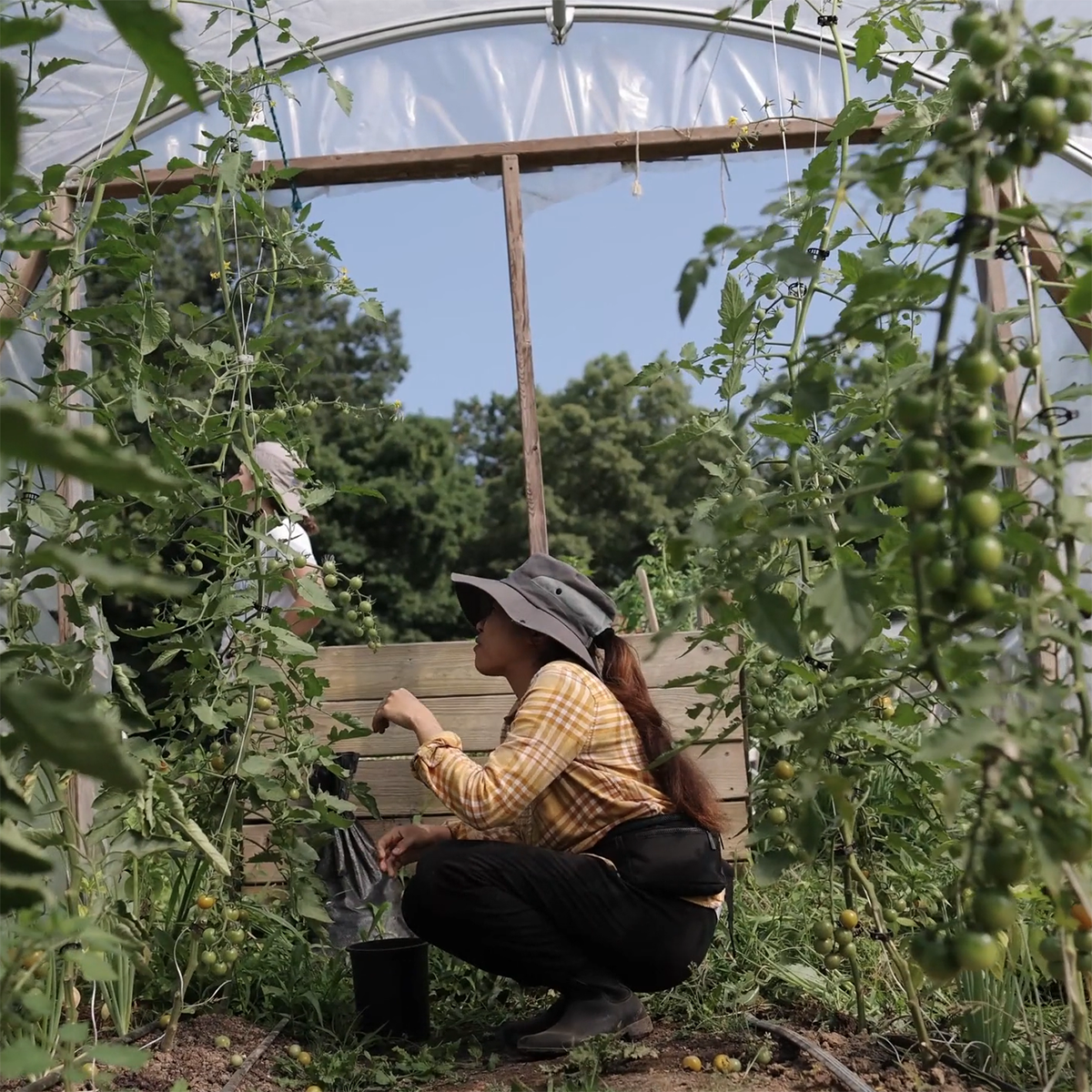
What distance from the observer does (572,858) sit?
2.48 m

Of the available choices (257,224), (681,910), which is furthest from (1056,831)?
(257,224)

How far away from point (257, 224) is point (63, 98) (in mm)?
2338

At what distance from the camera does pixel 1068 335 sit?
426 cm

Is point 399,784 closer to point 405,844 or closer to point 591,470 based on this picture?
point 405,844

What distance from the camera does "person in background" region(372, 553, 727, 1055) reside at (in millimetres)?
2434

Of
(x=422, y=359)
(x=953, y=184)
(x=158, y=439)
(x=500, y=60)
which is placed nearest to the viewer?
(x=953, y=184)

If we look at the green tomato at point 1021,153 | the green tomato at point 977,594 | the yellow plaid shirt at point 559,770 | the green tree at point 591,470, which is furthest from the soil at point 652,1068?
the green tree at point 591,470

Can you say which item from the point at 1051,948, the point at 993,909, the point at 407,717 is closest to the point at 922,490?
the point at 993,909

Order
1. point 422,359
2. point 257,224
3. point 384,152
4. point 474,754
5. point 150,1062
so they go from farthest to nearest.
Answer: point 422,359
point 384,152
point 474,754
point 257,224
point 150,1062

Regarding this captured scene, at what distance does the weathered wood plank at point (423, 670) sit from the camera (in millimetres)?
3496

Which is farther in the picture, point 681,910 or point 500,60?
point 500,60

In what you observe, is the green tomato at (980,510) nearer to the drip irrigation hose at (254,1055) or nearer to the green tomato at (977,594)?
the green tomato at (977,594)

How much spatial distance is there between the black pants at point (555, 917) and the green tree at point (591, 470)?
16887 millimetres

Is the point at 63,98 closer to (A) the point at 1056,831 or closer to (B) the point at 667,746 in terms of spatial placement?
(B) the point at 667,746
